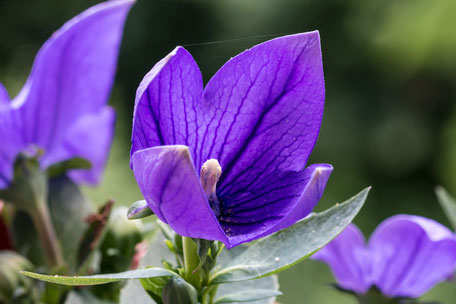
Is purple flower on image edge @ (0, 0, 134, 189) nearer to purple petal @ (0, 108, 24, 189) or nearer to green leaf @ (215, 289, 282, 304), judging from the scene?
purple petal @ (0, 108, 24, 189)

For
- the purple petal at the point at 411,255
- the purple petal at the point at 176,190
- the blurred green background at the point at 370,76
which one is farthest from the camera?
the blurred green background at the point at 370,76

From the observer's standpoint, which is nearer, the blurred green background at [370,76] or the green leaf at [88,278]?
the green leaf at [88,278]

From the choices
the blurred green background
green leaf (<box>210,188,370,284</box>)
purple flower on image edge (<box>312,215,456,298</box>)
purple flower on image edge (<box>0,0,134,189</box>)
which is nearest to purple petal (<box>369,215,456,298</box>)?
purple flower on image edge (<box>312,215,456,298</box>)

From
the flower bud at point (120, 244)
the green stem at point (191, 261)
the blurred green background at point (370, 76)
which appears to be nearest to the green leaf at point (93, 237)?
the flower bud at point (120, 244)

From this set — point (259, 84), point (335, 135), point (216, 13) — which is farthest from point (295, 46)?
point (216, 13)

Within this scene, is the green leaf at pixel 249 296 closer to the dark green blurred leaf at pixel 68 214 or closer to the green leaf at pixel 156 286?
the green leaf at pixel 156 286

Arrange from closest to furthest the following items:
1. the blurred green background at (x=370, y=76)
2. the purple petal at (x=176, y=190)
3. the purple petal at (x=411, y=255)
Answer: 1. the purple petal at (x=176, y=190)
2. the purple petal at (x=411, y=255)
3. the blurred green background at (x=370, y=76)

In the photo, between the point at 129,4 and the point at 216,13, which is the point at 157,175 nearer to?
the point at 129,4
